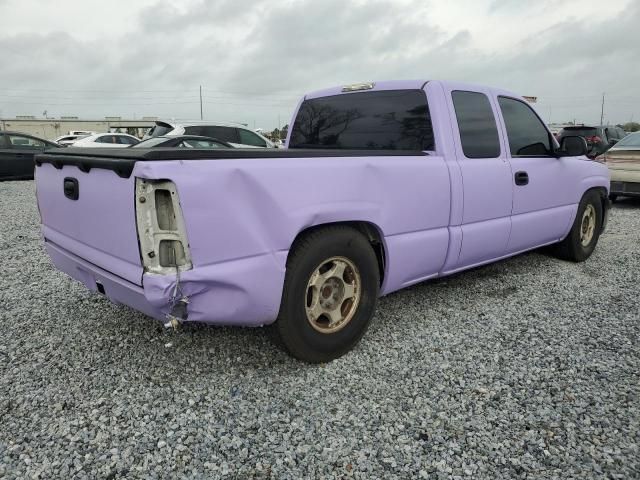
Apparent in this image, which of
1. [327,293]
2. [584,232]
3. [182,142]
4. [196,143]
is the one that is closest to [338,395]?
[327,293]

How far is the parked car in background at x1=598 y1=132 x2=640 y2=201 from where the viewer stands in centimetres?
899

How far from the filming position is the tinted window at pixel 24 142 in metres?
13.1

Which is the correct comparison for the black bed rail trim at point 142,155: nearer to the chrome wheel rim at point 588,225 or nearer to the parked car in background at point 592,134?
the chrome wheel rim at point 588,225

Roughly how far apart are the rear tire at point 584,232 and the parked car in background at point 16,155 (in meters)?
13.2

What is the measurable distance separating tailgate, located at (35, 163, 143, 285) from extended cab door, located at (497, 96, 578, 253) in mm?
3119

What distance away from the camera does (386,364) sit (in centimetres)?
304

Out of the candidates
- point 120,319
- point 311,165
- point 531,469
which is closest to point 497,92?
point 311,165

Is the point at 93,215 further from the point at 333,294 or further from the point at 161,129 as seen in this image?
the point at 161,129

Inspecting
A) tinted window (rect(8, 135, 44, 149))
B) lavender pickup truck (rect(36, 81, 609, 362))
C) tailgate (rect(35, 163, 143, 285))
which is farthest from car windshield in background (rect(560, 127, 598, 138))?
tinted window (rect(8, 135, 44, 149))

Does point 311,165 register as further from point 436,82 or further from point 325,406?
point 436,82

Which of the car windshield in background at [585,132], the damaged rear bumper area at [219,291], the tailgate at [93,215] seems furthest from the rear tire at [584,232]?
the car windshield in background at [585,132]

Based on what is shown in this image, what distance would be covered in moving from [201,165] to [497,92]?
3042mm

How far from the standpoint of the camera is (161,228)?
2.32 meters

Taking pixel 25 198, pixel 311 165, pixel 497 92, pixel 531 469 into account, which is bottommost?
pixel 531 469
